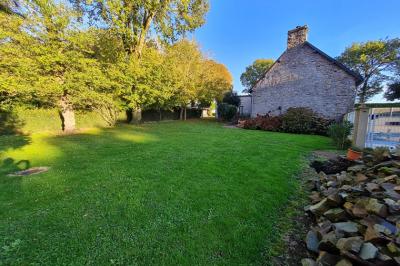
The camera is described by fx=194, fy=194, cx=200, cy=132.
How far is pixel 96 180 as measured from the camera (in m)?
3.96

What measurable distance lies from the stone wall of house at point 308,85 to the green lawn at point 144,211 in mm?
11350

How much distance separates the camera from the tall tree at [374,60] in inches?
952

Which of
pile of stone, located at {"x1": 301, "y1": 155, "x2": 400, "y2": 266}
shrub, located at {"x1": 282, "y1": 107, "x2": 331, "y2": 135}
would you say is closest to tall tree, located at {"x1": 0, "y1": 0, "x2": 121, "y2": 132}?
pile of stone, located at {"x1": 301, "y1": 155, "x2": 400, "y2": 266}

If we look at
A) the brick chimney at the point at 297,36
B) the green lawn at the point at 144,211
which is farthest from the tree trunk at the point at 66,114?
the brick chimney at the point at 297,36

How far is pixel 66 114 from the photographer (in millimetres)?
10672

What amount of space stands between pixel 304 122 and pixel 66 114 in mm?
14531

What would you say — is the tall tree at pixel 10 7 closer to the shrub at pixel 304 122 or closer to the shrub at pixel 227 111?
the shrub at pixel 304 122

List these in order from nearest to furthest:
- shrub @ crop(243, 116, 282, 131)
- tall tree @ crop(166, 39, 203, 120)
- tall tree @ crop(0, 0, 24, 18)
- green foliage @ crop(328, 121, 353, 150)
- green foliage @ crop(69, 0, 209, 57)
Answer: green foliage @ crop(328, 121, 353, 150)
tall tree @ crop(0, 0, 24, 18)
green foliage @ crop(69, 0, 209, 57)
shrub @ crop(243, 116, 282, 131)
tall tree @ crop(166, 39, 203, 120)

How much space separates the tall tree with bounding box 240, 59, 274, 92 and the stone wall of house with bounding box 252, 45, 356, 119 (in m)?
27.9

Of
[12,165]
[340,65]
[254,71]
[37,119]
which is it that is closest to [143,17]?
[37,119]

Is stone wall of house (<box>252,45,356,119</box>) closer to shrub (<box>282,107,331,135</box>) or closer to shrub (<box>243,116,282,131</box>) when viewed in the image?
shrub (<box>282,107,331,135</box>)

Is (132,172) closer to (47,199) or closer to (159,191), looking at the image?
(159,191)

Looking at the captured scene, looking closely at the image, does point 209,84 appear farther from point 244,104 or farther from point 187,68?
point 244,104

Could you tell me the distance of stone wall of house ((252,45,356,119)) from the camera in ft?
43.9
